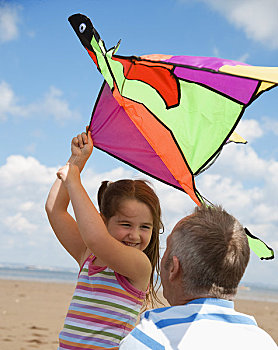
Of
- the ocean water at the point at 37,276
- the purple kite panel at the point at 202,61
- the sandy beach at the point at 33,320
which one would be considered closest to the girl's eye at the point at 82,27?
the purple kite panel at the point at 202,61

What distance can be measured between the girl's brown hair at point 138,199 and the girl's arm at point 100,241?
19 cm

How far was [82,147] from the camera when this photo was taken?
279 cm

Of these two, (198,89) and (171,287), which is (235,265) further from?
(198,89)

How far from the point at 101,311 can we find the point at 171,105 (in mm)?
1225

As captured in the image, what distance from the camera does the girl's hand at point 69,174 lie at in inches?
98.7

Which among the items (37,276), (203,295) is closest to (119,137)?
(203,295)

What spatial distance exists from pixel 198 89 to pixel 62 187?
3.56 ft

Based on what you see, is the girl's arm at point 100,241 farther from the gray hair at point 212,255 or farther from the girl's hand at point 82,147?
the gray hair at point 212,255

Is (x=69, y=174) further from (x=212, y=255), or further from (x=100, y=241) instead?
(x=212, y=255)

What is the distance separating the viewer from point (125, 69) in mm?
2326

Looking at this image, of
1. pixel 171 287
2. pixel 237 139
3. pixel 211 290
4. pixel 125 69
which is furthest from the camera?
pixel 237 139

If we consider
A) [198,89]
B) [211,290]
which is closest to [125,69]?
[198,89]

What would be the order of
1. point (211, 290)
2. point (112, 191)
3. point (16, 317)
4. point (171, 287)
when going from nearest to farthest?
point (211, 290), point (171, 287), point (112, 191), point (16, 317)

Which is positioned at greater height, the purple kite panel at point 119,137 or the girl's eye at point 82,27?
the girl's eye at point 82,27
